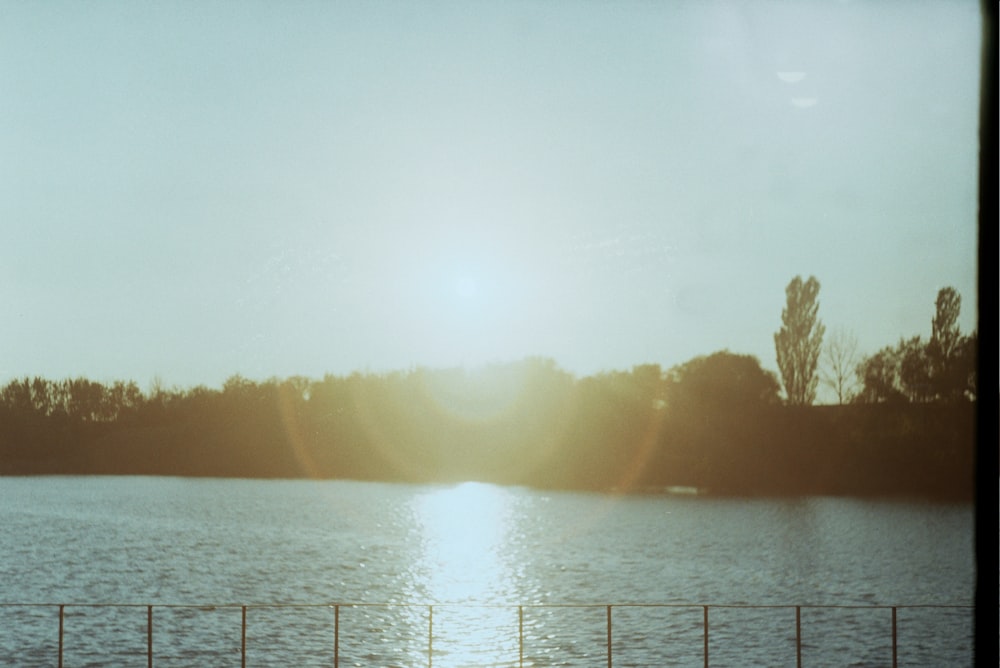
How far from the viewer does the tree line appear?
279 ft

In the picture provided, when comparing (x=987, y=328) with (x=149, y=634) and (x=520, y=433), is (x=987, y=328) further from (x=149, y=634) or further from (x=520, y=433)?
(x=520, y=433)

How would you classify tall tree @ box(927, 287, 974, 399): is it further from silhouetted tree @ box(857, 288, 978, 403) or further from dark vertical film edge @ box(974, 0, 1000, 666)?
dark vertical film edge @ box(974, 0, 1000, 666)

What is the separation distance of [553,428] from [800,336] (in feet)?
103

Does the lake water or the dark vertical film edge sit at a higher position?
the dark vertical film edge

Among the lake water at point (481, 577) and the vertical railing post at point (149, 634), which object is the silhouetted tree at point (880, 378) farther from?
the vertical railing post at point (149, 634)

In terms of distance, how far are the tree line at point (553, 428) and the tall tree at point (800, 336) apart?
4.4 inches

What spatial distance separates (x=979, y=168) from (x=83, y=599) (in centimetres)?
5805

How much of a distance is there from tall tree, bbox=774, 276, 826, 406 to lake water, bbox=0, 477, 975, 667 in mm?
11079

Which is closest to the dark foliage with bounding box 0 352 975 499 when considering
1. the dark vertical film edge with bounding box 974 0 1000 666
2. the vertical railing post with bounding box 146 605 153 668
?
the vertical railing post with bounding box 146 605 153 668

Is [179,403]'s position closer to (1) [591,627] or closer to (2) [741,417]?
(2) [741,417]

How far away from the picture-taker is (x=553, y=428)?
363 ft

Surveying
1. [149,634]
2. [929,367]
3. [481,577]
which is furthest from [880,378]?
[149,634]

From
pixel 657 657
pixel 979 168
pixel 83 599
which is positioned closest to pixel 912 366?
pixel 657 657

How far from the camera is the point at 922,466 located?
87812 mm
